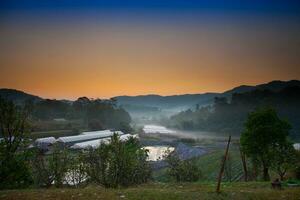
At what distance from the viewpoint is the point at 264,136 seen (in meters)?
46.2

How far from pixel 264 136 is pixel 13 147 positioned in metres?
37.1

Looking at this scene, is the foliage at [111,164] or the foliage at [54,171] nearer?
the foliage at [111,164]

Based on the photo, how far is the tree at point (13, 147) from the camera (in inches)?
932

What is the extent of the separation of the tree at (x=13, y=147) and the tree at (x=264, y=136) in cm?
3405

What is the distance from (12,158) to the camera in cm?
2398

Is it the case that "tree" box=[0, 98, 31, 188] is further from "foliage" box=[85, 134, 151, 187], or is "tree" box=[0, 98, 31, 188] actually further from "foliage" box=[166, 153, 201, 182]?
"foliage" box=[166, 153, 201, 182]

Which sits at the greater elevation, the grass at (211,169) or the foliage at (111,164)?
the foliage at (111,164)

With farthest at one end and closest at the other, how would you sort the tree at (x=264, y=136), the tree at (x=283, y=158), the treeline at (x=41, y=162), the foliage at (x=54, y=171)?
the tree at (x=264, y=136) < the tree at (x=283, y=158) < the foliage at (x=54, y=171) < the treeline at (x=41, y=162)

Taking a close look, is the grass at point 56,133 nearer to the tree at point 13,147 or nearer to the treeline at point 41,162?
the treeline at point 41,162

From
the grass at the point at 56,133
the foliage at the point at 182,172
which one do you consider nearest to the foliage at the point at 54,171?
the foliage at the point at 182,172

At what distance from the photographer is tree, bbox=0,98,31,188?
932 inches

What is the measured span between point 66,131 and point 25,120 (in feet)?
424

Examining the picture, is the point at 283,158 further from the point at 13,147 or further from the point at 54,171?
the point at 13,147

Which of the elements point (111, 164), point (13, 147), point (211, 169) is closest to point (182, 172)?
point (111, 164)
